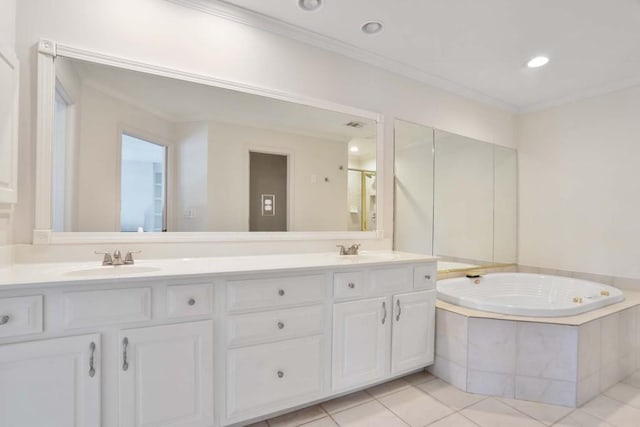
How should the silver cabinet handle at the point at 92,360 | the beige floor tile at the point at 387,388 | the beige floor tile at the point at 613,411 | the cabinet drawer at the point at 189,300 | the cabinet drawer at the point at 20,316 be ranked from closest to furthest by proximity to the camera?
1. the cabinet drawer at the point at 20,316
2. the silver cabinet handle at the point at 92,360
3. the cabinet drawer at the point at 189,300
4. the beige floor tile at the point at 613,411
5. the beige floor tile at the point at 387,388

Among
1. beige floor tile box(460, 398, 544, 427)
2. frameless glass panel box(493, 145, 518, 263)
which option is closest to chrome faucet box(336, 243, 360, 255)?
beige floor tile box(460, 398, 544, 427)

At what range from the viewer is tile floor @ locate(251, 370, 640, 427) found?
65.1 inches

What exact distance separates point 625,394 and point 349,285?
6.39ft

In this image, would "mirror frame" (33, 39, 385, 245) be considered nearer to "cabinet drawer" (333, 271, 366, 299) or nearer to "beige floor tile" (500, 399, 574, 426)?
"cabinet drawer" (333, 271, 366, 299)

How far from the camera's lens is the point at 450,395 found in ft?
6.30

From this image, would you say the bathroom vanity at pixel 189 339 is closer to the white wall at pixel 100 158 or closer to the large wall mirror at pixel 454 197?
the white wall at pixel 100 158

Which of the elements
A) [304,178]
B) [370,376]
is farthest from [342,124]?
[370,376]

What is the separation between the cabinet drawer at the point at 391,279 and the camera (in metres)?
1.86

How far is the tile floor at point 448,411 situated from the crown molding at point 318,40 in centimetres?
237

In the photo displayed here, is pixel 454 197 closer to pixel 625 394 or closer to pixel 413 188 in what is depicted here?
pixel 413 188

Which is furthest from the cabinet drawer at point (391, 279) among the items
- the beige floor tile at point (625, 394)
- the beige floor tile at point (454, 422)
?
the beige floor tile at point (625, 394)

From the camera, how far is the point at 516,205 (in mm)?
3525

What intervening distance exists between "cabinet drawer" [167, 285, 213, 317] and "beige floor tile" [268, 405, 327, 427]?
78 cm

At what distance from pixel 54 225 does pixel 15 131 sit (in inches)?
17.7
